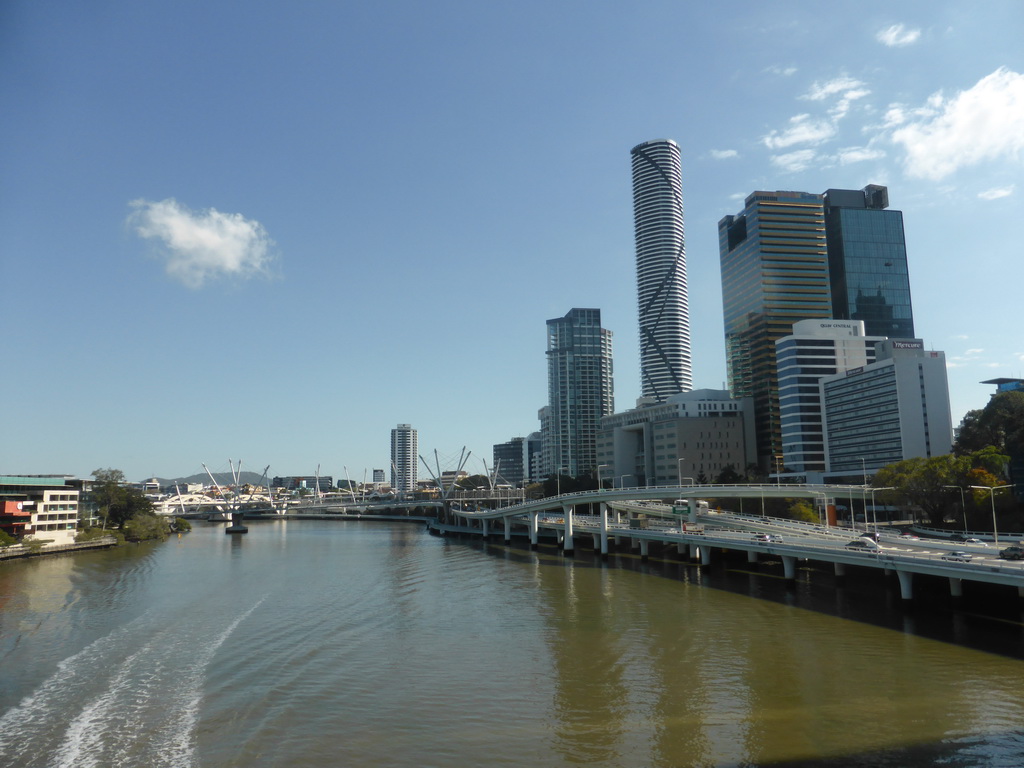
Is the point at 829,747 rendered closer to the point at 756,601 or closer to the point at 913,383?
the point at 756,601

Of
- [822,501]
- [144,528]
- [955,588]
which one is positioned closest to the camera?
[955,588]

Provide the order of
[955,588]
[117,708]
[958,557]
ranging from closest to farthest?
[117,708] → [958,557] → [955,588]

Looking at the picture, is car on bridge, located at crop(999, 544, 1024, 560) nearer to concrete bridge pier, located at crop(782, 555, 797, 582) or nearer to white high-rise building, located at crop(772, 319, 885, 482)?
concrete bridge pier, located at crop(782, 555, 797, 582)

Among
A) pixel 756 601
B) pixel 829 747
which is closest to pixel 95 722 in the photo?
pixel 829 747

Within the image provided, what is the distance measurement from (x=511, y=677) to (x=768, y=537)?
42.3 m

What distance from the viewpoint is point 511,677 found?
113 feet

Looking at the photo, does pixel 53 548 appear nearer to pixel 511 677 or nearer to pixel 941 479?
pixel 511 677

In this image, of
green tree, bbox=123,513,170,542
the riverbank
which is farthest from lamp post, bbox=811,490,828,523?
green tree, bbox=123,513,170,542

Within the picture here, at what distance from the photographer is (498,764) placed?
24281mm

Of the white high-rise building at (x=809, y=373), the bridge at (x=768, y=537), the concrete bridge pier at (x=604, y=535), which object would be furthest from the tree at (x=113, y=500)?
the white high-rise building at (x=809, y=373)

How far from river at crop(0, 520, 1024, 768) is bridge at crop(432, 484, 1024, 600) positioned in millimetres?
3291

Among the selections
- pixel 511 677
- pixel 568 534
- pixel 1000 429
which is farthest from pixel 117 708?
pixel 1000 429

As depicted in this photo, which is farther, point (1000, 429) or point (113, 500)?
point (113, 500)

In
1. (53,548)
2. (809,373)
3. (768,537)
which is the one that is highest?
(809,373)
